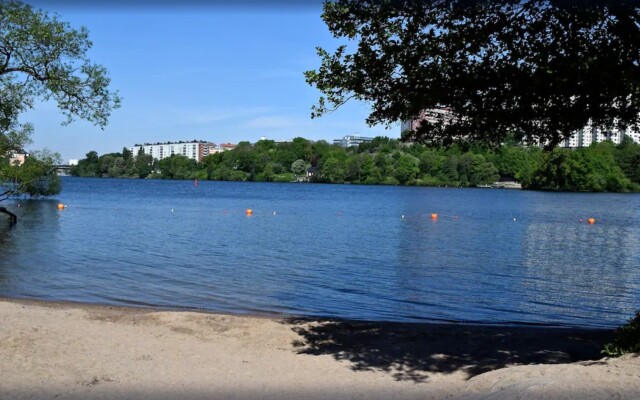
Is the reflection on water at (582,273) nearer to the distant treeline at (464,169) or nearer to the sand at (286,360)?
the sand at (286,360)

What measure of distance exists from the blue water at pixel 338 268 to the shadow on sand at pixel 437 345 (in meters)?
2.78

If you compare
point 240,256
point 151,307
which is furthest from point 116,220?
point 151,307

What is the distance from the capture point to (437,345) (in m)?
11.9

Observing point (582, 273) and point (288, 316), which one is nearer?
point (288, 316)

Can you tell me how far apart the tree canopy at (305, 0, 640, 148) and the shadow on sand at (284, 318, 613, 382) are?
12.2ft

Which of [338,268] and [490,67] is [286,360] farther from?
[338,268]

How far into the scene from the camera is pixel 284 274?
24172mm

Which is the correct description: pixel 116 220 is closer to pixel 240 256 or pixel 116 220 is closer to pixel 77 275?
pixel 240 256

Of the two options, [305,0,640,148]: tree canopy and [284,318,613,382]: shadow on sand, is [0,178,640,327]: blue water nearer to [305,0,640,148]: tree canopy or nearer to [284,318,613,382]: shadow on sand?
[284,318,613,382]: shadow on sand

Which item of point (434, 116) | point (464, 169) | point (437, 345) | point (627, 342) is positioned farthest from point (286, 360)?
point (464, 169)

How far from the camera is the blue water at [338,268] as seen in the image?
18141 mm

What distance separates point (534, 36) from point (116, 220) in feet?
150

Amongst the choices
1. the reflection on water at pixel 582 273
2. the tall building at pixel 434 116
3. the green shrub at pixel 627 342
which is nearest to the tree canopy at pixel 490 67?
the tall building at pixel 434 116

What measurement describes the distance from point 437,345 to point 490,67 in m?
5.50
